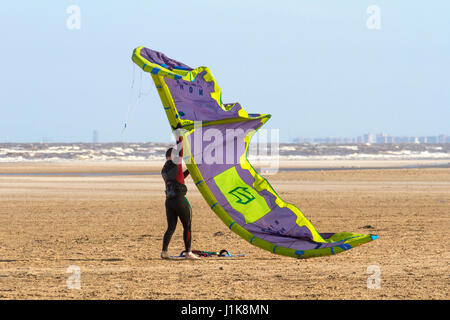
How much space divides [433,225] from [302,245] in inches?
238

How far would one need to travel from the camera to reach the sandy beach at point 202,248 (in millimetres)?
7883

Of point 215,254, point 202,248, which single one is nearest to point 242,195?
point 215,254

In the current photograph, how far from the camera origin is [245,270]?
918cm

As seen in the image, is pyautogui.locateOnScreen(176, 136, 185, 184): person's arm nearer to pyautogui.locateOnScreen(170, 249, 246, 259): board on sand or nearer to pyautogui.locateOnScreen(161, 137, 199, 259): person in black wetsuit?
pyautogui.locateOnScreen(161, 137, 199, 259): person in black wetsuit

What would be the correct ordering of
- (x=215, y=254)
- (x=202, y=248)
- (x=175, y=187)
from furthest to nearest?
(x=202, y=248), (x=215, y=254), (x=175, y=187)

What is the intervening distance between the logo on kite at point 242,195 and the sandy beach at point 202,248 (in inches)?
38.2

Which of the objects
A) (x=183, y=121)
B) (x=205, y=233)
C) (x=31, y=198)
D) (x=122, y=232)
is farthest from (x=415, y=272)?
(x=31, y=198)

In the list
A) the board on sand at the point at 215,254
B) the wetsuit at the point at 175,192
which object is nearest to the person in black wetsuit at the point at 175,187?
the wetsuit at the point at 175,192

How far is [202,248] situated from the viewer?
11.6m

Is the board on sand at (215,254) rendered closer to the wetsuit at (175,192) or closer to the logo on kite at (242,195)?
the wetsuit at (175,192)

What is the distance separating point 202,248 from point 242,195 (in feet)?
7.10

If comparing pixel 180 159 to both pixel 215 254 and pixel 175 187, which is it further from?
pixel 215 254

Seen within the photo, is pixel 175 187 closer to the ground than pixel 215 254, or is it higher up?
higher up

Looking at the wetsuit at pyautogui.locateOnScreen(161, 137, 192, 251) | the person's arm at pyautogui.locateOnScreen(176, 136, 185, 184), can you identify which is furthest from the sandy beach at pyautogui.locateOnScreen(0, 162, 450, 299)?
the person's arm at pyautogui.locateOnScreen(176, 136, 185, 184)
